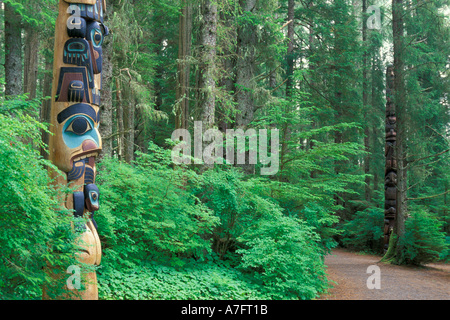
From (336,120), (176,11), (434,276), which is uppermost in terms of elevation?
(176,11)

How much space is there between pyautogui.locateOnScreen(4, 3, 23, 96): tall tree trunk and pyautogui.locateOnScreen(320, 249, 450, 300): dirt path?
966 cm

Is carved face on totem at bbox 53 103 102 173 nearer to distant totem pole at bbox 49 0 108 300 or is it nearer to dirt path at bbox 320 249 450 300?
distant totem pole at bbox 49 0 108 300

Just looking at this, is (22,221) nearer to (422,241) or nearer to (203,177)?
(203,177)

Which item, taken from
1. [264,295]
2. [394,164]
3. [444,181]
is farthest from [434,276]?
[444,181]

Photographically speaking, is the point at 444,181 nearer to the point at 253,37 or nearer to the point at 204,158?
the point at 253,37

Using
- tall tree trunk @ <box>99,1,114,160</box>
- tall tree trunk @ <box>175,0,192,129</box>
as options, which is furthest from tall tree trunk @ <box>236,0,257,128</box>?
tall tree trunk @ <box>99,1,114,160</box>

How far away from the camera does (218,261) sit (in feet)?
30.6

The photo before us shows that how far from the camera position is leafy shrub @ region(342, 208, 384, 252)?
20.3 meters

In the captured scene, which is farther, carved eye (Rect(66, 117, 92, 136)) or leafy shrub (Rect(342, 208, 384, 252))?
leafy shrub (Rect(342, 208, 384, 252))

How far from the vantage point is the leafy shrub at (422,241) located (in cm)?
1366

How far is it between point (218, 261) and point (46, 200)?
532 centimetres

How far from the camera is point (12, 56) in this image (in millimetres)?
11289

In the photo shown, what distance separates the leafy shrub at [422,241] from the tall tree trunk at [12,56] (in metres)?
13.2

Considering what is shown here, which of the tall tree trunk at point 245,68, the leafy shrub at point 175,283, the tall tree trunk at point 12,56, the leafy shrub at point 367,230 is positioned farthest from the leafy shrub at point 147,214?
the leafy shrub at point 367,230
